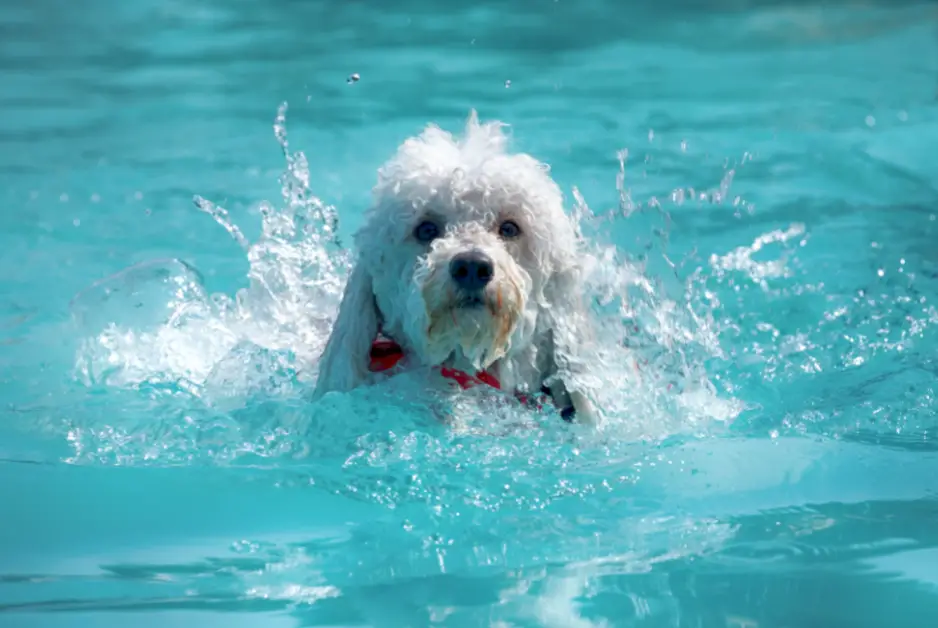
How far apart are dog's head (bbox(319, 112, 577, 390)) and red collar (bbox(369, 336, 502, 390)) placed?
0.04 meters

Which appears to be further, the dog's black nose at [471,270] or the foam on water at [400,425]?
the dog's black nose at [471,270]

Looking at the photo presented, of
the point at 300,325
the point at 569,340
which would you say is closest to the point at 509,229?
the point at 569,340

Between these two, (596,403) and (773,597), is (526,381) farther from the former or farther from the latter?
(773,597)

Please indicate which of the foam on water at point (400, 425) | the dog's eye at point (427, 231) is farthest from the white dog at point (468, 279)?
the foam on water at point (400, 425)

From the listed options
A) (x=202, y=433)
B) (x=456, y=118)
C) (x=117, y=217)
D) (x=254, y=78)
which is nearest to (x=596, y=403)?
(x=202, y=433)

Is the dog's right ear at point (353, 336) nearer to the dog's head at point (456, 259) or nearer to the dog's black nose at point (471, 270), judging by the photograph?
the dog's head at point (456, 259)

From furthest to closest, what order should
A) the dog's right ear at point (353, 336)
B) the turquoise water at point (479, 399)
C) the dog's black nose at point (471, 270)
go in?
the dog's right ear at point (353, 336) → the dog's black nose at point (471, 270) → the turquoise water at point (479, 399)

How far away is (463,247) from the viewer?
3973mm

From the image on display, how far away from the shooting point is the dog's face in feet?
13.0

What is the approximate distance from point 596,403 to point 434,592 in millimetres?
1261

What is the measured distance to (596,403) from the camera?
4.37 metres

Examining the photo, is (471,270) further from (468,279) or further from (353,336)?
(353,336)

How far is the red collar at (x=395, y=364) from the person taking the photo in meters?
4.31

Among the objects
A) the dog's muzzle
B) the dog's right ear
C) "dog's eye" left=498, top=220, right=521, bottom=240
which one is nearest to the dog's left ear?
"dog's eye" left=498, top=220, right=521, bottom=240
